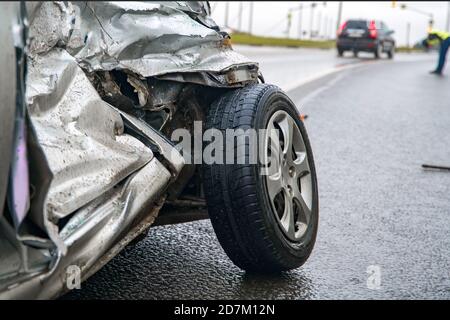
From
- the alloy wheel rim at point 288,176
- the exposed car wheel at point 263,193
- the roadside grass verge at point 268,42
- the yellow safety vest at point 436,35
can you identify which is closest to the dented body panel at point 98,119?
the exposed car wheel at point 263,193

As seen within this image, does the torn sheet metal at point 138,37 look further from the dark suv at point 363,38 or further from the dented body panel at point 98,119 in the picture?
the dark suv at point 363,38

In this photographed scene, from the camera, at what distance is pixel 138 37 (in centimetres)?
305

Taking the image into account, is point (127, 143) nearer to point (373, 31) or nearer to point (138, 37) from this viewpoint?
point (138, 37)

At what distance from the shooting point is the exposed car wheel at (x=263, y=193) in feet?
9.76

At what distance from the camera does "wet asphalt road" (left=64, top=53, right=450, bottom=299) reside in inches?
122

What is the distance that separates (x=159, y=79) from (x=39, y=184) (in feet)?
3.11

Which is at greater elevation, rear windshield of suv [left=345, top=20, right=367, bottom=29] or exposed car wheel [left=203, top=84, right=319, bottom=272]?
exposed car wheel [left=203, top=84, right=319, bottom=272]

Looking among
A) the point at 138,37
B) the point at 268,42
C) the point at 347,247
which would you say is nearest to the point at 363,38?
the point at 268,42

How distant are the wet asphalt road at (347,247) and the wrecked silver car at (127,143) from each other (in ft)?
0.59

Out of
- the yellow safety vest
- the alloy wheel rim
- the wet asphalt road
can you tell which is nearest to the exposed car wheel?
the alloy wheel rim

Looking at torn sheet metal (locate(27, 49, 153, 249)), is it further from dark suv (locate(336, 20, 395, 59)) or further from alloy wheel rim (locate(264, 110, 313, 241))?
dark suv (locate(336, 20, 395, 59))

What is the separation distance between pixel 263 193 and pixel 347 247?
98cm

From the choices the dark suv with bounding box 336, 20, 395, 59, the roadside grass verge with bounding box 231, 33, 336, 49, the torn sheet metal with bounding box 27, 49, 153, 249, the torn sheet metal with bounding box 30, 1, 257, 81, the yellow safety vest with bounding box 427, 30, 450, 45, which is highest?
the torn sheet metal with bounding box 30, 1, 257, 81
